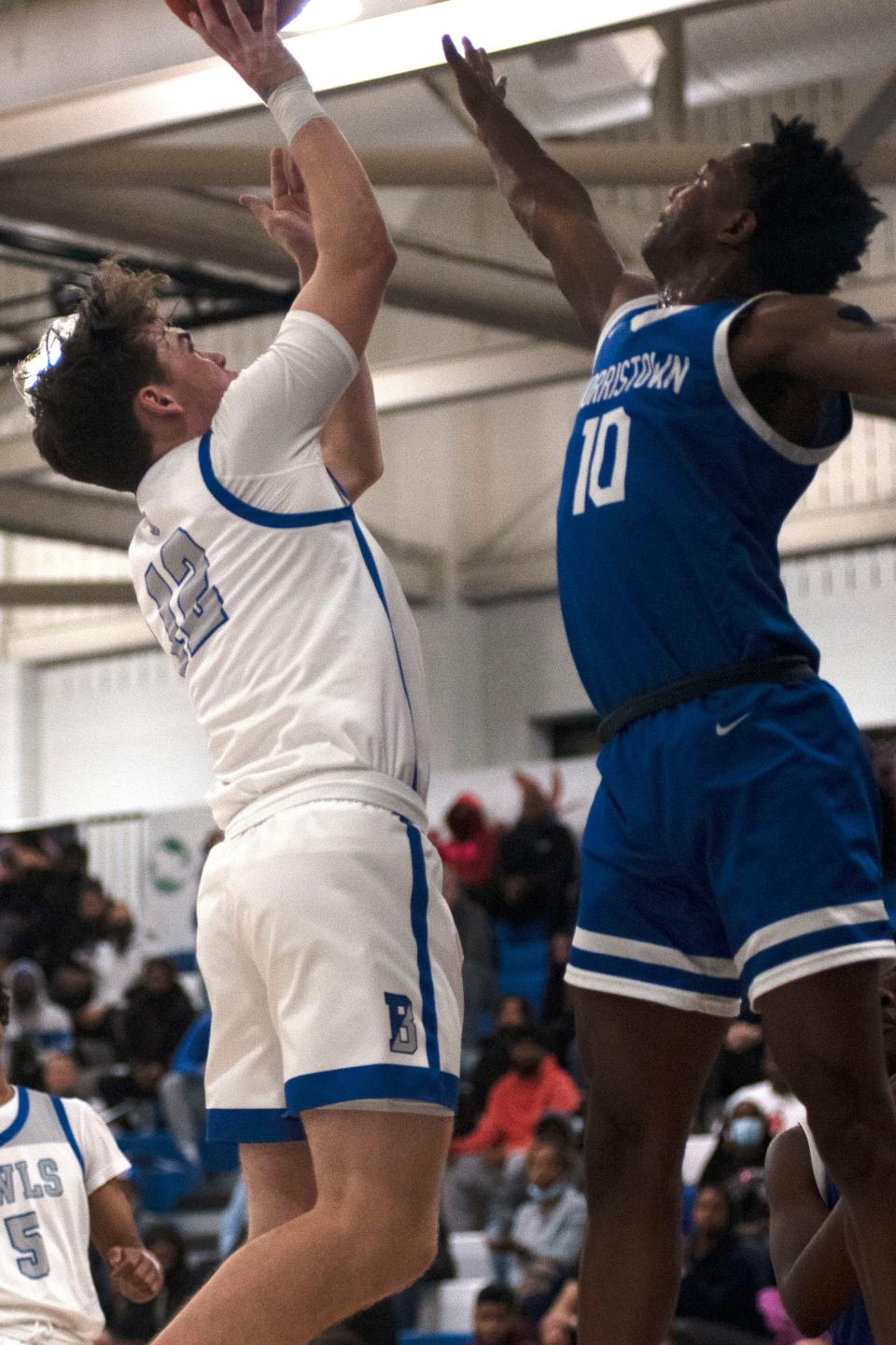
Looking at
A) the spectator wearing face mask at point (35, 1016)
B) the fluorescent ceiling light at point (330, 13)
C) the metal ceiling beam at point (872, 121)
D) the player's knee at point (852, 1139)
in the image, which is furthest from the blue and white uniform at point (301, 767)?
the spectator wearing face mask at point (35, 1016)

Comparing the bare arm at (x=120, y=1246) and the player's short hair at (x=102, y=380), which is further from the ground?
the player's short hair at (x=102, y=380)

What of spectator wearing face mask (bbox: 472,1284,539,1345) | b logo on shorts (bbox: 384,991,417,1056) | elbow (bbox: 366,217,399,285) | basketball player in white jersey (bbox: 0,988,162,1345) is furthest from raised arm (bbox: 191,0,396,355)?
spectator wearing face mask (bbox: 472,1284,539,1345)

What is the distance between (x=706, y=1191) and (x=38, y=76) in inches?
238

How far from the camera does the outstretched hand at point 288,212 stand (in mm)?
3896

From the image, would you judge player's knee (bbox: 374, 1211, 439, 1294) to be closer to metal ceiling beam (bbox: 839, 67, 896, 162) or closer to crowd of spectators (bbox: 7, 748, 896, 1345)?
crowd of spectators (bbox: 7, 748, 896, 1345)

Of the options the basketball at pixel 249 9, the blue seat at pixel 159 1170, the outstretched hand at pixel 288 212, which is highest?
the basketball at pixel 249 9

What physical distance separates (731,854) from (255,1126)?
3.05 feet

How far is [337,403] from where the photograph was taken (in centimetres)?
386

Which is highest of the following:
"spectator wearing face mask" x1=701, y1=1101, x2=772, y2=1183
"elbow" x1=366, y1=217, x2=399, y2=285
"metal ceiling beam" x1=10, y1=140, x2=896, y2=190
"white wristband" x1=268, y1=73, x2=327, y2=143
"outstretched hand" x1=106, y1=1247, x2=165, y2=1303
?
"metal ceiling beam" x1=10, y1=140, x2=896, y2=190

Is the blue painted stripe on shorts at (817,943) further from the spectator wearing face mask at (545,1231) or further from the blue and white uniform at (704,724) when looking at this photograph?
the spectator wearing face mask at (545,1231)

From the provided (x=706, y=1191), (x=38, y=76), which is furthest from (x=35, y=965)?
(x=38, y=76)

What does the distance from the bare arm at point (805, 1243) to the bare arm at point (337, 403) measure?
155 cm

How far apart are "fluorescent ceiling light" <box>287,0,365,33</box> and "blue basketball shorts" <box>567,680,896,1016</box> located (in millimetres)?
4669

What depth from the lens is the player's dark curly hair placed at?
3434 mm
